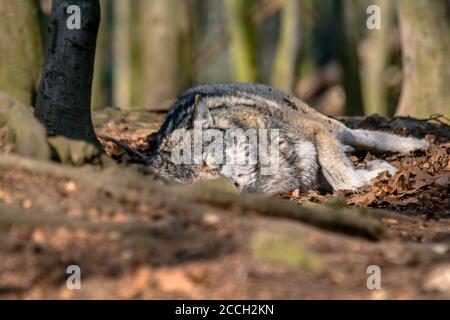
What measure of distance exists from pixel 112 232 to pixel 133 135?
4.86 meters

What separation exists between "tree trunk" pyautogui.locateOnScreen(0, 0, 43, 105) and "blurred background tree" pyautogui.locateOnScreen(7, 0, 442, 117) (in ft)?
0.04

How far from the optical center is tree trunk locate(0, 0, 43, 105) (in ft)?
30.2

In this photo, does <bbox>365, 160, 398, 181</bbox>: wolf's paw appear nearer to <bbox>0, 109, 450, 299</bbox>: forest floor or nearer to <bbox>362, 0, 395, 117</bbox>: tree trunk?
<bbox>0, 109, 450, 299</bbox>: forest floor

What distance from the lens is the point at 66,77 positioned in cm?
650

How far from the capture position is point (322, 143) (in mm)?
8172

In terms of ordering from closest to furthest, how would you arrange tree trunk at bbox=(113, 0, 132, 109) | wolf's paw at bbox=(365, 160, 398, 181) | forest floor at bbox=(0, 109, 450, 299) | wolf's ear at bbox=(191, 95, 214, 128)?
forest floor at bbox=(0, 109, 450, 299)
wolf's ear at bbox=(191, 95, 214, 128)
wolf's paw at bbox=(365, 160, 398, 181)
tree trunk at bbox=(113, 0, 132, 109)

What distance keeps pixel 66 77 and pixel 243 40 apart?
11.2 m

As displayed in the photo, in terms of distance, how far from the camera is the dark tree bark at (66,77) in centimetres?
644

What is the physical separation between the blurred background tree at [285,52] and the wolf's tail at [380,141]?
1501mm

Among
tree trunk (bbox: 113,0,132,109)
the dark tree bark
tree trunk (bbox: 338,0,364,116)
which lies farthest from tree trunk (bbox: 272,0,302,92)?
the dark tree bark
